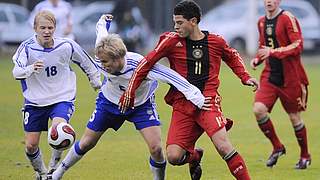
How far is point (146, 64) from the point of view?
917 cm

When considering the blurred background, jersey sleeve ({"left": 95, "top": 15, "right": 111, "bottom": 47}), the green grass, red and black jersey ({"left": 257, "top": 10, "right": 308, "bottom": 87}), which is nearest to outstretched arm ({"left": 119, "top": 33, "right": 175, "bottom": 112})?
jersey sleeve ({"left": 95, "top": 15, "right": 111, "bottom": 47})

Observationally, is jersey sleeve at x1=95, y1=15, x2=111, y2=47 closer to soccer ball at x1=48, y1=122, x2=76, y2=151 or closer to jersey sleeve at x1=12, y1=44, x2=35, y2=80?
jersey sleeve at x1=12, y1=44, x2=35, y2=80

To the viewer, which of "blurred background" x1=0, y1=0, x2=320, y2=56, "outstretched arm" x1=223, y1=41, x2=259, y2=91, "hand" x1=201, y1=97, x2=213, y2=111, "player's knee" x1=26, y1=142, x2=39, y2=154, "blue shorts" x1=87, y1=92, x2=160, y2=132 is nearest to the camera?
"hand" x1=201, y1=97, x2=213, y2=111

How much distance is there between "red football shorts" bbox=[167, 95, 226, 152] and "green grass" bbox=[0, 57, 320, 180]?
153 cm

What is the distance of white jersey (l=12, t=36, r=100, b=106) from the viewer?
10.1 metres

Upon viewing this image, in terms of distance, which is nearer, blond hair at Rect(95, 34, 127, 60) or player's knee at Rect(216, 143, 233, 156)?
player's knee at Rect(216, 143, 233, 156)

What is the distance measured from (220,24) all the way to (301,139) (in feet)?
73.8

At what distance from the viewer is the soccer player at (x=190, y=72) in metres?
9.16

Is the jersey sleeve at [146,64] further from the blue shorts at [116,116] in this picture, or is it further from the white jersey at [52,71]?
the white jersey at [52,71]

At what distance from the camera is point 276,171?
11469 millimetres

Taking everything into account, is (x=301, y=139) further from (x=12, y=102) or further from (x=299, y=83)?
(x=12, y=102)

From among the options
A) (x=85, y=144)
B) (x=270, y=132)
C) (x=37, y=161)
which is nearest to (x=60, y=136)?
(x=85, y=144)

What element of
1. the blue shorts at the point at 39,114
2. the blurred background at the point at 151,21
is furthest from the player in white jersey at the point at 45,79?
the blurred background at the point at 151,21

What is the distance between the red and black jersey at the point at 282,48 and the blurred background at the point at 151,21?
17462 millimetres
